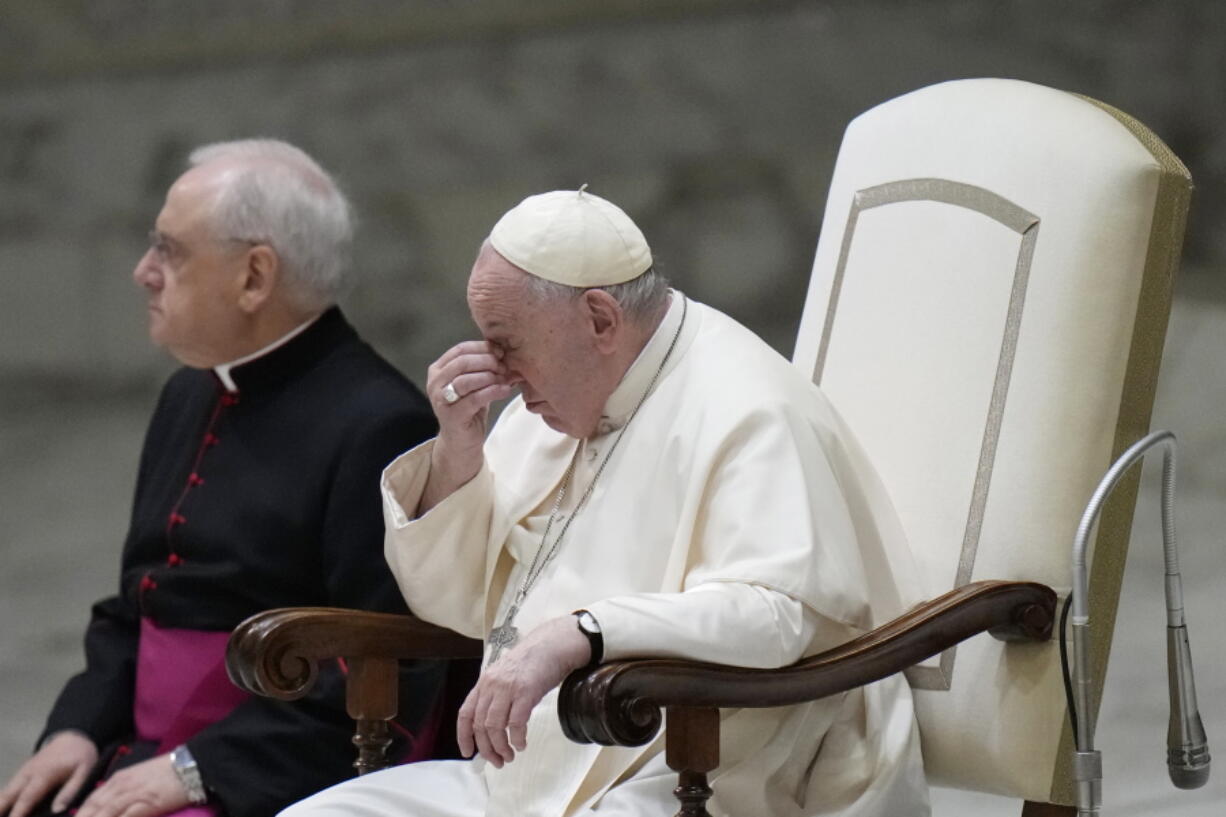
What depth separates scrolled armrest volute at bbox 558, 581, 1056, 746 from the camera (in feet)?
7.02

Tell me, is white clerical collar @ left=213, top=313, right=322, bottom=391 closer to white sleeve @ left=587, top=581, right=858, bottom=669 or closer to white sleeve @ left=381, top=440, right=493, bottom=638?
white sleeve @ left=381, top=440, right=493, bottom=638

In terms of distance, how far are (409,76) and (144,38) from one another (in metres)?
1.28

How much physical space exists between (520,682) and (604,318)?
651 millimetres

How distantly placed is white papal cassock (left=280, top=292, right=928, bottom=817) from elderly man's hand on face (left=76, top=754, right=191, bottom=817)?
564 mm

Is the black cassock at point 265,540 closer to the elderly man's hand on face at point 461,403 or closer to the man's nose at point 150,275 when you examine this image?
the man's nose at point 150,275

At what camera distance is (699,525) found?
2.57 metres

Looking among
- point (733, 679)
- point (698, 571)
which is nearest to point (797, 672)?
point (733, 679)

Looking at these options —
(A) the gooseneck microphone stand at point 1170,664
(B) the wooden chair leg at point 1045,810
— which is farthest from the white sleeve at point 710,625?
(B) the wooden chair leg at point 1045,810

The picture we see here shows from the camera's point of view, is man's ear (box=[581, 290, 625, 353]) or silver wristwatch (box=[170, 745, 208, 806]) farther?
silver wristwatch (box=[170, 745, 208, 806])

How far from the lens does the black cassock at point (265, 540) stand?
3.19 m

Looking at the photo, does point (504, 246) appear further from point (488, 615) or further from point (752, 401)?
point (488, 615)

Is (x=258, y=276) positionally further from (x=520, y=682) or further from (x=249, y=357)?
(x=520, y=682)

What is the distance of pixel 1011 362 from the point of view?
2.69 meters

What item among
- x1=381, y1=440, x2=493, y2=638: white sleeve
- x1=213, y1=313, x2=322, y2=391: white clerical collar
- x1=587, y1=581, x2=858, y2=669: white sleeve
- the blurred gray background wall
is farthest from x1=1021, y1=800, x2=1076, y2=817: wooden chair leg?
the blurred gray background wall
